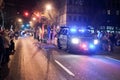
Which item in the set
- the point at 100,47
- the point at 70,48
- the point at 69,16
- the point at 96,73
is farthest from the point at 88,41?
the point at 69,16

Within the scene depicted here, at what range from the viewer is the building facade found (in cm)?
7612

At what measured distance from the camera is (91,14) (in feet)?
257

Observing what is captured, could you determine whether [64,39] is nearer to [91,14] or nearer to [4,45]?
[4,45]

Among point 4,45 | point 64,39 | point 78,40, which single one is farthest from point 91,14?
point 4,45

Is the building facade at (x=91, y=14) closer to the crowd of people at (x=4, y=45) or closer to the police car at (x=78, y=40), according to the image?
the police car at (x=78, y=40)

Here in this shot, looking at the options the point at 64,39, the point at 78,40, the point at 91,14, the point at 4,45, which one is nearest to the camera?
the point at 4,45

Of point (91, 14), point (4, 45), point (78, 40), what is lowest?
point (78, 40)

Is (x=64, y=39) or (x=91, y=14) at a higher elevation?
(x=91, y=14)

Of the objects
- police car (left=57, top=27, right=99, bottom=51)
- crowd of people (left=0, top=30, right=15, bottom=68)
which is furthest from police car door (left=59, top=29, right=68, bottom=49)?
crowd of people (left=0, top=30, right=15, bottom=68)

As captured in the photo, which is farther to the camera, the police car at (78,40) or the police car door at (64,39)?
the police car door at (64,39)

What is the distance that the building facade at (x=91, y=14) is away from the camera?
250ft

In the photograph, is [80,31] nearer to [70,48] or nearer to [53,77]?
[70,48]

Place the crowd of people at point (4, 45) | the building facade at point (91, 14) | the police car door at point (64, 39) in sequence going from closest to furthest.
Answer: the crowd of people at point (4, 45) < the police car door at point (64, 39) < the building facade at point (91, 14)

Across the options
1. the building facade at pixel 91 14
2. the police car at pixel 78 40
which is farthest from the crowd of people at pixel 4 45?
the building facade at pixel 91 14
